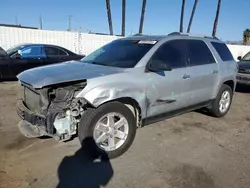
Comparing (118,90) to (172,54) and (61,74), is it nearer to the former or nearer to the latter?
(61,74)

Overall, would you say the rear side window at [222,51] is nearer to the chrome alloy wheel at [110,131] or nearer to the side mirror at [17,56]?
the chrome alloy wheel at [110,131]

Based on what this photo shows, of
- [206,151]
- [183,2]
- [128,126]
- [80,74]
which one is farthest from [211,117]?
[183,2]

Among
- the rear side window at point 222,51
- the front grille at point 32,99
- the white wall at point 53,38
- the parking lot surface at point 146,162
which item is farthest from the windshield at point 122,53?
the white wall at point 53,38

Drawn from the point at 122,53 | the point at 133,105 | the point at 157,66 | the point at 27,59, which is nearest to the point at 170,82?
the point at 157,66

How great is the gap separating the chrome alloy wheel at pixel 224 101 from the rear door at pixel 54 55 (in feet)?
22.5

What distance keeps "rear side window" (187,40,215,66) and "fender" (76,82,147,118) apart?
4.91ft

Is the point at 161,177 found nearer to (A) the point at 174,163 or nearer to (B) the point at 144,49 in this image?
(A) the point at 174,163

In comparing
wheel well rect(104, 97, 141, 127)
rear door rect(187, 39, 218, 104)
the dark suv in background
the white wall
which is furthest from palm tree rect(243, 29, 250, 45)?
wheel well rect(104, 97, 141, 127)

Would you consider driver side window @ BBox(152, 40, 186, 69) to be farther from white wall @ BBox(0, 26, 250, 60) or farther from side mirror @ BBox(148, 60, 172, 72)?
white wall @ BBox(0, 26, 250, 60)

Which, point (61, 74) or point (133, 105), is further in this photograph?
point (133, 105)

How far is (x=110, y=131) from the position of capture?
343cm

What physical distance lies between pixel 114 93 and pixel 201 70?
2243mm

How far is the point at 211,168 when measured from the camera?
3.30 meters

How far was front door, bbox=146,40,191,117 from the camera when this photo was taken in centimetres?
381
